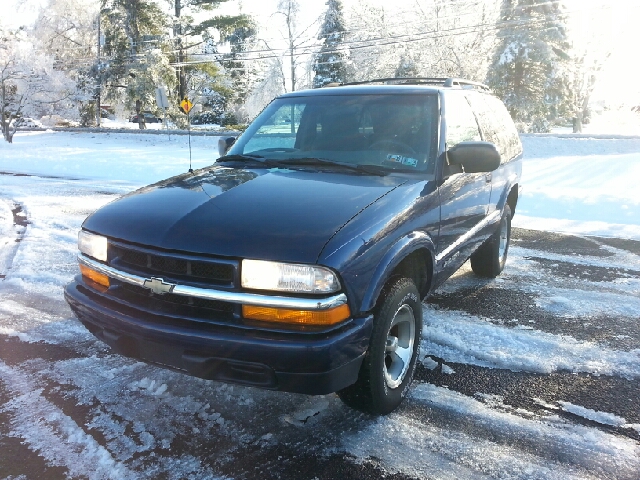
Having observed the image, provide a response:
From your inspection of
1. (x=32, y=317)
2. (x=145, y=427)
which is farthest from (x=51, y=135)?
(x=145, y=427)

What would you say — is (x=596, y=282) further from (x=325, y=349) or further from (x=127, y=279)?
(x=127, y=279)

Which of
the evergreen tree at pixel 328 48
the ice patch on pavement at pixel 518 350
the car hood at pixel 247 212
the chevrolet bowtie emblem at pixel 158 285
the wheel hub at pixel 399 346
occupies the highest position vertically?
the evergreen tree at pixel 328 48

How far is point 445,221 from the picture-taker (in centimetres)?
370

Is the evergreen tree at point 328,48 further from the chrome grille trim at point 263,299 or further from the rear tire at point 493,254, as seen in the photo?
the chrome grille trim at point 263,299

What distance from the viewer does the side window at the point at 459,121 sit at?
156 inches

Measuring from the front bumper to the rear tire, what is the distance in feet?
10.5

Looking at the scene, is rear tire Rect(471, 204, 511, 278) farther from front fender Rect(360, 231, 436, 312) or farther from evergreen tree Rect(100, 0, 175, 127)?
evergreen tree Rect(100, 0, 175, 127)

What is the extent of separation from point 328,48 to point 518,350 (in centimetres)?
4156

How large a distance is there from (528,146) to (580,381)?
1944cm

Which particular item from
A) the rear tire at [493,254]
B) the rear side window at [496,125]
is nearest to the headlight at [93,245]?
the rear side window at [496,125]

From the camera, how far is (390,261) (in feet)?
9.32

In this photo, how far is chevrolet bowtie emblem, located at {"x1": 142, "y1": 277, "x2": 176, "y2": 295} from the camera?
8.76 ft

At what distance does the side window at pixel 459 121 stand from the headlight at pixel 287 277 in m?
1.78

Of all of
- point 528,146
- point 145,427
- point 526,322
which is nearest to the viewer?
point 145,427
